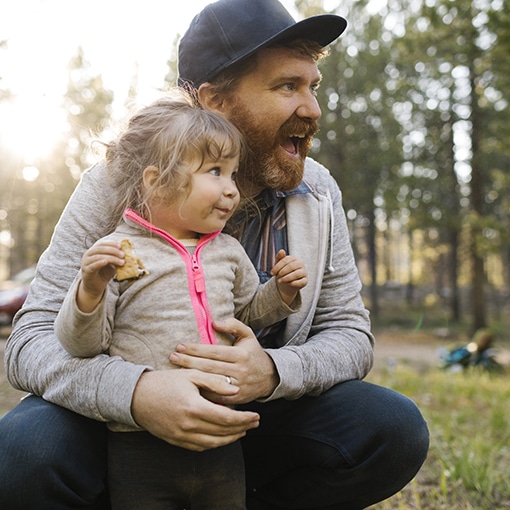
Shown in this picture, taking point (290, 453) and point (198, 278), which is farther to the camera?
point (290, 453)

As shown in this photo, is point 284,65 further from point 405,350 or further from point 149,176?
point 405,350

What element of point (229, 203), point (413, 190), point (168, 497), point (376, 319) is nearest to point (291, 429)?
point (168, 497)

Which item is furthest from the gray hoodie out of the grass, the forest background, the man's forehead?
the forest background

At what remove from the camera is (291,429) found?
7.39ft

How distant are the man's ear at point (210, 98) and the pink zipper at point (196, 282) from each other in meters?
0.73

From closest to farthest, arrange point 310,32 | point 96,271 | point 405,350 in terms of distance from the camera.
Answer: point 96,271 → point 310,32 → point 405,350

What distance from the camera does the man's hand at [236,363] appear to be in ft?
6.07

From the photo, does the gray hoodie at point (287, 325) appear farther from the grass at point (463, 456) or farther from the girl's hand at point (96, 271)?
the grass at point (463, 456)

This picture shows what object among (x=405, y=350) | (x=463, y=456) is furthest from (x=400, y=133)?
(x=463, y=456)

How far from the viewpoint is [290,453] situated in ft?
7.50

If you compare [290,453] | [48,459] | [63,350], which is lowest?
[290,453]

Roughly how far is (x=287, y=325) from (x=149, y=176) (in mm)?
740

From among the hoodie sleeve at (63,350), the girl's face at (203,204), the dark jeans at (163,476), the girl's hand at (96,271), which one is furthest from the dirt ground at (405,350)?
the girl's hand at (96,271)

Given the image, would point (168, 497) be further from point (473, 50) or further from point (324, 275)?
point (473, 50)
